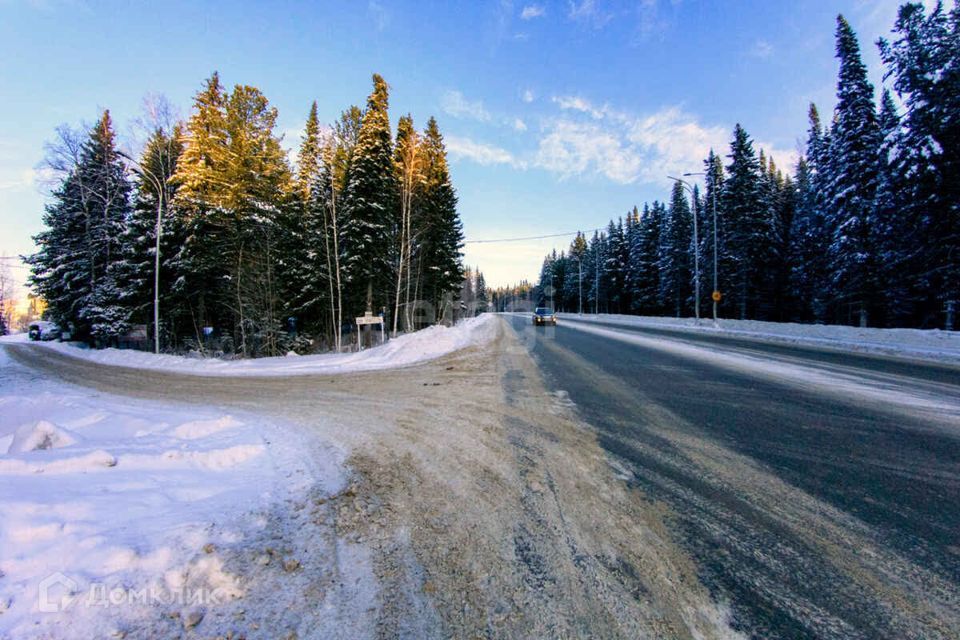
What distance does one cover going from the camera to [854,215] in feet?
76.3

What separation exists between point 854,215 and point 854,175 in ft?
8.12

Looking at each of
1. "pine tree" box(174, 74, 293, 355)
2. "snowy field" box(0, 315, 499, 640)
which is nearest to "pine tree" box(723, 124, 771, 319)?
"pine tree" box(174, 74, 293, 355)

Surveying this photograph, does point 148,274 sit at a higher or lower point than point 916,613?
higher

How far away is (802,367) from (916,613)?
8942 millimetres

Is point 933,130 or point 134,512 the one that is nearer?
point 134,512

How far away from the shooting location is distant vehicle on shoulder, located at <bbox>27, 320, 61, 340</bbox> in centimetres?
3216

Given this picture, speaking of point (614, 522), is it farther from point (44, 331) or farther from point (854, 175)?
point (44, 331)

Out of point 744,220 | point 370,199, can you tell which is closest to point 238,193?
point 370,199

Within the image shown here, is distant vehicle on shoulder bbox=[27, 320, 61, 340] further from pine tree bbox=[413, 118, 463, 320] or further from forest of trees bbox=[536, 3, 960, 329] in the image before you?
forest of trees bbox=[536, 3, 960, 329]

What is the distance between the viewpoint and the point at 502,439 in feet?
14.7

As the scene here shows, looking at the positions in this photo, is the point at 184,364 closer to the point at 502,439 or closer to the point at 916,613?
the point at 502,439

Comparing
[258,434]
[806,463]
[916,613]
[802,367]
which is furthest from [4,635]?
[802,367]

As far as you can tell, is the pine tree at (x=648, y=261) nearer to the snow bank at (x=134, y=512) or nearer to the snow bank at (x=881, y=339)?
the snow bank at (x=881, y=339)

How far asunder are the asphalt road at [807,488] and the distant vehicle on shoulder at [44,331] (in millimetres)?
45983
